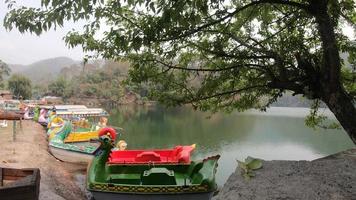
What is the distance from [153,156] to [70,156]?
820 centimetres

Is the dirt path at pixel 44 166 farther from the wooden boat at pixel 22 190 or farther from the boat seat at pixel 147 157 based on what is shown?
the wooden boat at pixel 22 190

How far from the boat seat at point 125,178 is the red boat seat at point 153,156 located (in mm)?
945

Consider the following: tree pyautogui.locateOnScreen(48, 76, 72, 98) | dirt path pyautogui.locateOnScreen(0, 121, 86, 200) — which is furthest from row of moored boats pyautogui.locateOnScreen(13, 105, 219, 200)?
tree pyautogui.locateOnScreen(48, 76, 72, 98)

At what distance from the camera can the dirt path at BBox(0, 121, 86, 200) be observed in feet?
38.7

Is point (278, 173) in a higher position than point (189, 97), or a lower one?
lower

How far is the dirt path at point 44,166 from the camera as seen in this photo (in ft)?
38.7

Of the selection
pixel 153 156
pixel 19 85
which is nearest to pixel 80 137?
pixel 153 156

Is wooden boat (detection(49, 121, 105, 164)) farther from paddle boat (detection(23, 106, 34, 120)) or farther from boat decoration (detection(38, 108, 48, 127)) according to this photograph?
paddle boat (detection(23, 106, 34, 120))

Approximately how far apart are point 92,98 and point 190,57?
81649 millimetres

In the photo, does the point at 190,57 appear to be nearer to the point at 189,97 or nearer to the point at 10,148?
the point at 189,97

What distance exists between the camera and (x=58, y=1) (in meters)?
3.02

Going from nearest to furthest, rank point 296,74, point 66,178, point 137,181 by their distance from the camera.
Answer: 1. point 296,74
2. point 137,181
3. point 66,178

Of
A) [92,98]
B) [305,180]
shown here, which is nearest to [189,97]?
[305,180]

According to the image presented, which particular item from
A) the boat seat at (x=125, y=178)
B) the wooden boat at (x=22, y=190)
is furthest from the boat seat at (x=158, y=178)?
the wooden boat at (x=22, y=190)
